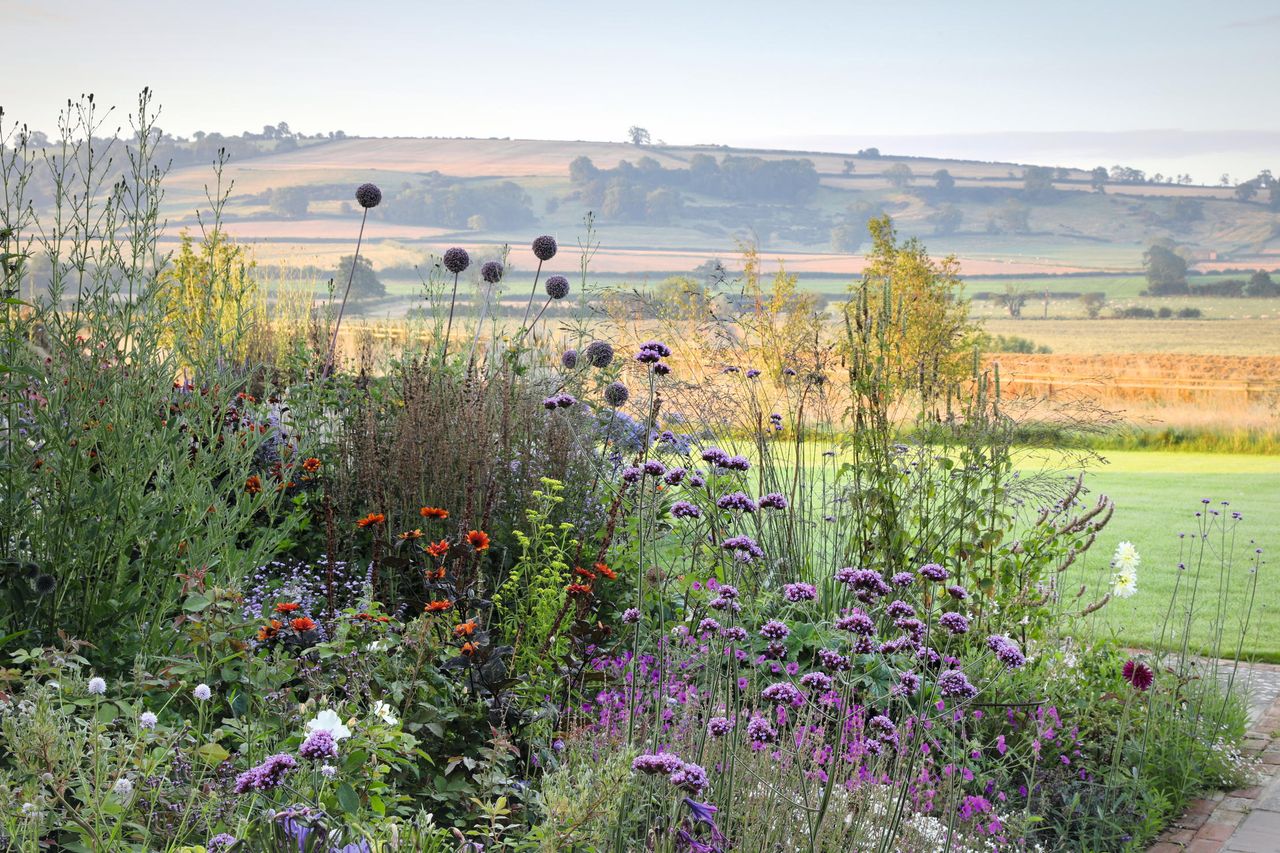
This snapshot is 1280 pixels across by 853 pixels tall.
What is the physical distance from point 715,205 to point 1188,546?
3109 inches

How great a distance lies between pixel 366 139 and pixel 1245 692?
3750 inches

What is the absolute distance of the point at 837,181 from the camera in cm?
8900

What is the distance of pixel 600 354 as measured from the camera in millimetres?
5238

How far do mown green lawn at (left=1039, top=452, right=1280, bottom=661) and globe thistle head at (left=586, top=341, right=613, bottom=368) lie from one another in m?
2.44

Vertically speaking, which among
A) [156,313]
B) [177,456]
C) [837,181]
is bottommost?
[177,456]

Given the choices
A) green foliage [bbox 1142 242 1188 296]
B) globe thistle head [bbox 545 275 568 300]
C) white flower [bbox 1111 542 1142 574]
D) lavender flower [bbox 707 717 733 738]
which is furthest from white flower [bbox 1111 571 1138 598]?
green foliage [bbox 1142 242 1188 296]

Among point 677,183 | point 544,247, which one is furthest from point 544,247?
point 677,183

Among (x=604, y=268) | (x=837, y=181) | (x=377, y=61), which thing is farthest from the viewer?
(x=837, y=181)

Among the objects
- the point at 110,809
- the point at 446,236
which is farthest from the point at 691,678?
the point at 446,236

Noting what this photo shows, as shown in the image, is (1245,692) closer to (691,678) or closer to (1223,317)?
(691,678)

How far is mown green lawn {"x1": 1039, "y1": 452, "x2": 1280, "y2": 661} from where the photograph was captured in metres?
6.20

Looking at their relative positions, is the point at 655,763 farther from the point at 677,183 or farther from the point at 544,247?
the point at 677,183

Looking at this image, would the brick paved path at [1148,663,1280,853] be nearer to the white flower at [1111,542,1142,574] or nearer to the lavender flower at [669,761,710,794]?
the white flower at [1111,542,1142,574]

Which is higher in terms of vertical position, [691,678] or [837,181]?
[837,181]
